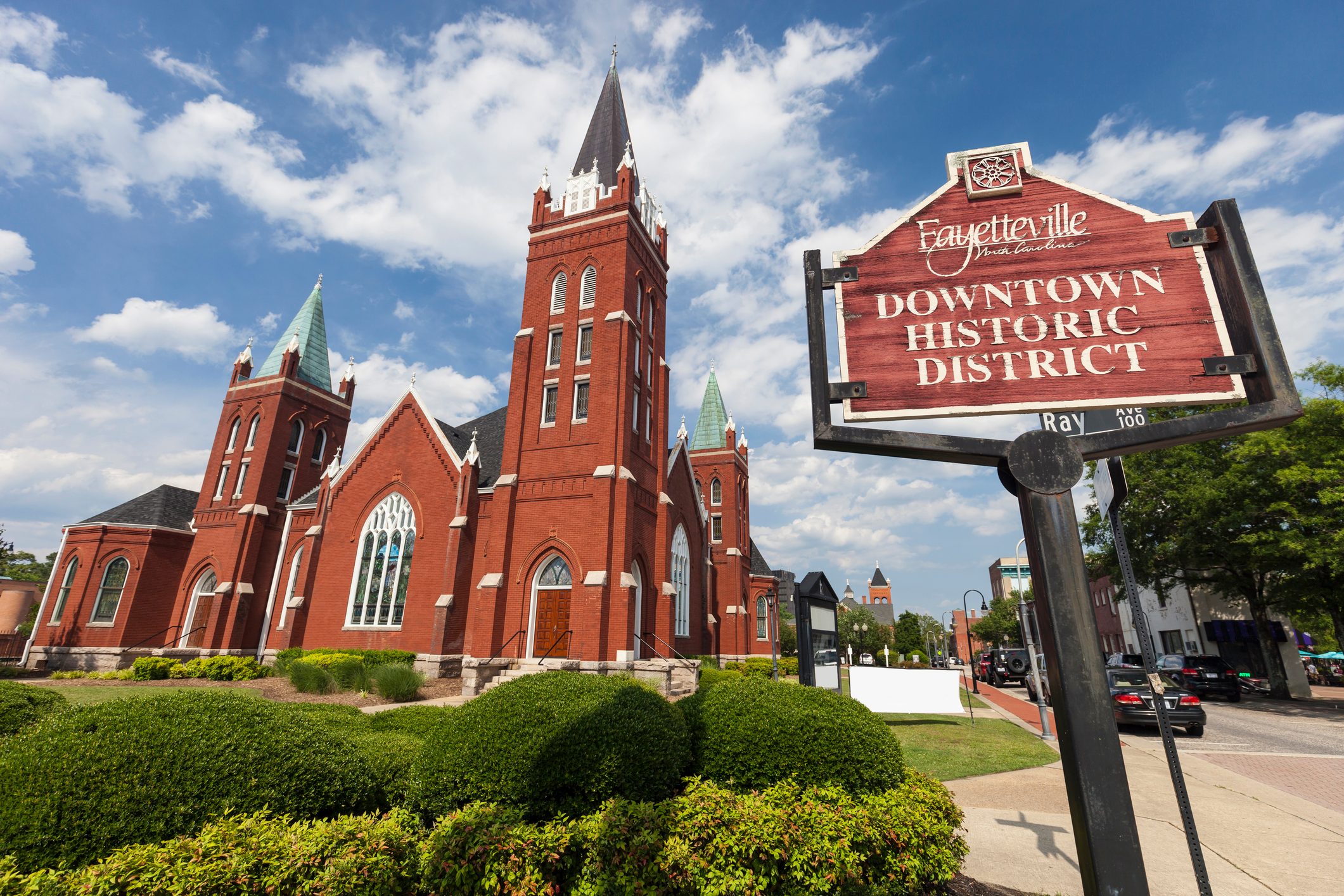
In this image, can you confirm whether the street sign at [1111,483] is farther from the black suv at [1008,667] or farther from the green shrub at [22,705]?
the black suv at [1008,667]

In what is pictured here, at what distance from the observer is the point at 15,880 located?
345 centimetres

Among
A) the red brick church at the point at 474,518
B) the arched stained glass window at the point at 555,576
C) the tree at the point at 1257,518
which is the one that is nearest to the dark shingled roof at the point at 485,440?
the red brick church at the point at 474,518

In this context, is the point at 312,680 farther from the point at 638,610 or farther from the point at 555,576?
the point at 638,610

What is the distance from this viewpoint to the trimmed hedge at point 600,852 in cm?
381

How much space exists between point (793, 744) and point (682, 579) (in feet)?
80.5

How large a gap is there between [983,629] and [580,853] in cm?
9591

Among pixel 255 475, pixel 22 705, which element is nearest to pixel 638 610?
pixel 22 705

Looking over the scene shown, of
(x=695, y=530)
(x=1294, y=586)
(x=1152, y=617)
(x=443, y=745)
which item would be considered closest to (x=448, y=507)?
(x=695, y=530)

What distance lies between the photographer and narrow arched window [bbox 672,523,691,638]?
93.1 ft

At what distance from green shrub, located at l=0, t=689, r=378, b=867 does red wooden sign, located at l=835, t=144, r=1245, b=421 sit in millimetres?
4898

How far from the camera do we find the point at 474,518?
25.0 meters

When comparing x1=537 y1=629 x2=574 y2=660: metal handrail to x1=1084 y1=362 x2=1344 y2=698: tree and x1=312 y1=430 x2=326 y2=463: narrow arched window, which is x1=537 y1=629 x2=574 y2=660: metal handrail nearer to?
x1=312 y1=430 x2=326 y2=463: narrow arched window

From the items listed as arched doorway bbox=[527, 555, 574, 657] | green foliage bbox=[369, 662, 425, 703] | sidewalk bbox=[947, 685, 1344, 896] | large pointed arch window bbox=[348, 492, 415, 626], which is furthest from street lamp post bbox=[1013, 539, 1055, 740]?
large pointed arch window bbox=[348, 492, 415, 626]

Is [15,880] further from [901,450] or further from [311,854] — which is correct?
[901,450]
